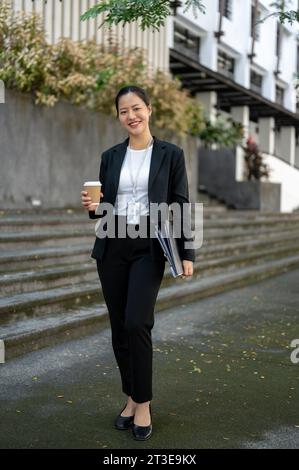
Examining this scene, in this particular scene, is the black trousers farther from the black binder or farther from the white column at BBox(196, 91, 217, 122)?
the white column at BBox(196, 91, 217, 122)

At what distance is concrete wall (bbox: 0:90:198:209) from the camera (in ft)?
32.4

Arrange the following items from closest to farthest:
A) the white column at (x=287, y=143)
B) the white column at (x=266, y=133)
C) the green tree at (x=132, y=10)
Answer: the green tree at (x=132, y=10), the white column at (x=266, y=133), the white column at (x=287, y=143)

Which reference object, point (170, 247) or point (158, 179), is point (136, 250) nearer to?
point (170, 247)

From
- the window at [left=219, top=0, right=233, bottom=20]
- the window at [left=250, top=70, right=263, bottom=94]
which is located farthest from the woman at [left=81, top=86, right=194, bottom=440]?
the window at [left=250, top=70, right=263, bottom=94]

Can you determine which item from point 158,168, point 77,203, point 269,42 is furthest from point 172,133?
point 269,42

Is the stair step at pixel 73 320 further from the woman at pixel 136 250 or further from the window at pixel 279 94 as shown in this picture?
the window at pixel 279 94

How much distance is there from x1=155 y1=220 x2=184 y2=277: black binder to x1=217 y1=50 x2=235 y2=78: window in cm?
2239

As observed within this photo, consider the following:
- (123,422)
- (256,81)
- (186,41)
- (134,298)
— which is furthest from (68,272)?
(256,81)

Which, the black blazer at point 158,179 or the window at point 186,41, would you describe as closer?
the black blazer at point 158,179

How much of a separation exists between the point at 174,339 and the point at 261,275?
16.3ft

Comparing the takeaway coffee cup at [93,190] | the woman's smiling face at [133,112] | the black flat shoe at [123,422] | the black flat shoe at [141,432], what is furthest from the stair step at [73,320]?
the woman's smiling face at [133,112]

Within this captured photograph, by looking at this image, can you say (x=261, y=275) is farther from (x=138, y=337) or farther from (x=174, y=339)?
(x=138, y=337)

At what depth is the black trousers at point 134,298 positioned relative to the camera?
362 cm

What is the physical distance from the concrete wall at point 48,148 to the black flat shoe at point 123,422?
645 cm
